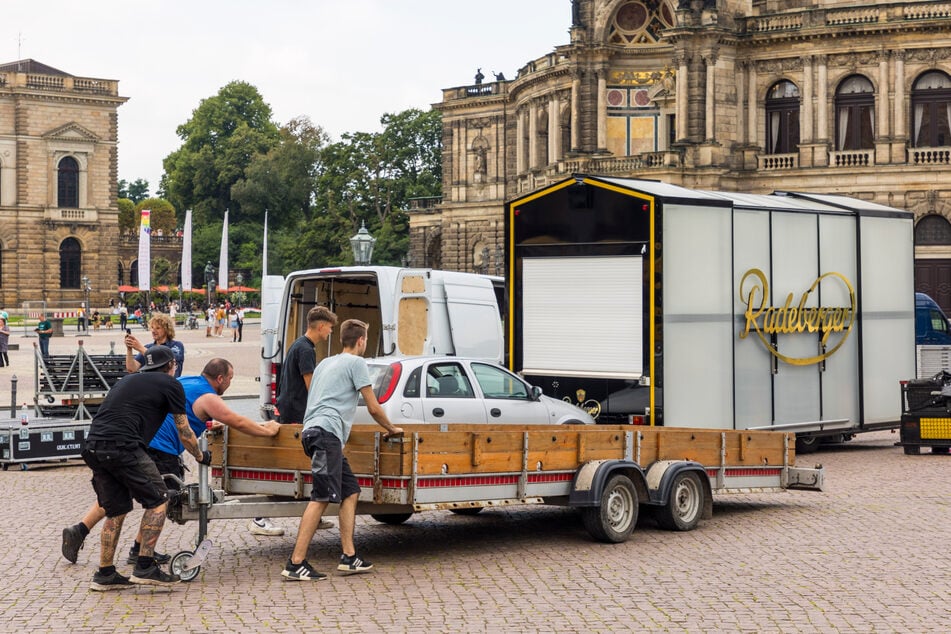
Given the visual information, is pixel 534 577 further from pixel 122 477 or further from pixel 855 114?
pixel 855 114

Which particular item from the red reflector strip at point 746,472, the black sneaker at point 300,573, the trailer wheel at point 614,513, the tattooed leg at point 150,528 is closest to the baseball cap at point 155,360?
the tattooed leg at point 150,528

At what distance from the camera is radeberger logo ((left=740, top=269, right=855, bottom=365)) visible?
18.4 meters

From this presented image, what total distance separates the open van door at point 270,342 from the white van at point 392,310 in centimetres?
1

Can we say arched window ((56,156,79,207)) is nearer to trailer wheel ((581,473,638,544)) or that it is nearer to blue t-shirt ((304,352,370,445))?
trailer wheel ((581,473,638,544))

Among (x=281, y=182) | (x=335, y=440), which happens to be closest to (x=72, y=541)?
(x=335, y=440)

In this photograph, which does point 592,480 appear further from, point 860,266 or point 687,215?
point 860,266

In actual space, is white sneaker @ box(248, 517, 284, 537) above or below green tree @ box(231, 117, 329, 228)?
below

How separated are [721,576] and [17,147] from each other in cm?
8238

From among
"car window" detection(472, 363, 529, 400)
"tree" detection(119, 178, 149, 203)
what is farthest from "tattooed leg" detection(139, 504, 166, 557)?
"tree" detection(119, 178, 149, 203)

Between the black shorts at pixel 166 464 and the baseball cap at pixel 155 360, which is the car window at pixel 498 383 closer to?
the black shorts at pixel 166 464

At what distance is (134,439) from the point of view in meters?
10.1

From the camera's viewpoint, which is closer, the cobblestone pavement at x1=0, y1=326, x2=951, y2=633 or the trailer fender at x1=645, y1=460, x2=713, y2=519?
the cobblestone pavement at x1=0, y1=326, x2=951, y2=633

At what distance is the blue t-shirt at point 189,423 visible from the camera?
10727mm

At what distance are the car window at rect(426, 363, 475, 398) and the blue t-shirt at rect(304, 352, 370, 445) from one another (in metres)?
3.86
